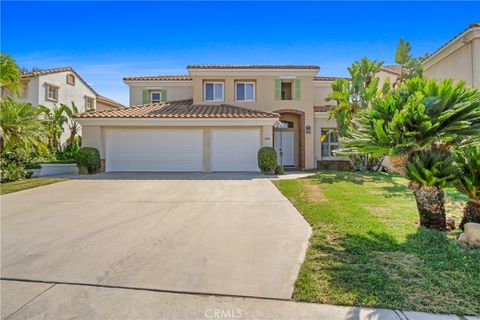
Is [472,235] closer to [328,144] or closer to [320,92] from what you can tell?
[328,144]

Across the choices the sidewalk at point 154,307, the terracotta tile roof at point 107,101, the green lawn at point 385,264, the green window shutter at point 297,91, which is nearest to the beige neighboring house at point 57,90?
the terracotta tile roof at point 107,101

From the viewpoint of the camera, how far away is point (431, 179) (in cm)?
498

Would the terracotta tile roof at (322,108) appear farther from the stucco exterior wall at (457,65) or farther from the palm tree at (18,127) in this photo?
the palm tree at (18,127)

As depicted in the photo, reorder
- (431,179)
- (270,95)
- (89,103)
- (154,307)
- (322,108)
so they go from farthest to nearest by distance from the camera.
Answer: (89,103) → (322,108) → (270,95) → (431,179) → (154,307)

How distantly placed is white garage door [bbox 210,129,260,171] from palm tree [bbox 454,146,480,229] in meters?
→ 11.3

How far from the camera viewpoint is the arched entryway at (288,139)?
63.0 ft

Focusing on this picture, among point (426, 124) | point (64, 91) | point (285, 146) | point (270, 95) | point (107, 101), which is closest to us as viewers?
point (426, 124)

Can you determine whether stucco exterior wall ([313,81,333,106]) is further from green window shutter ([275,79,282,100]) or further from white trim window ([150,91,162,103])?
white trim window ([150,91,162,103])

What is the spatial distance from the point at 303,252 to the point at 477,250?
276 cm

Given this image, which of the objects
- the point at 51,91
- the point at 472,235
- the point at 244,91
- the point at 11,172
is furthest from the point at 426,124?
the point at 51,91

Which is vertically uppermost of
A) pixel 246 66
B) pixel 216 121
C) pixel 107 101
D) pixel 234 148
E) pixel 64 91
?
pixel 107 101

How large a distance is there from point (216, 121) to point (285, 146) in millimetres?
6279

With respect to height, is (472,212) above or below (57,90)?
below

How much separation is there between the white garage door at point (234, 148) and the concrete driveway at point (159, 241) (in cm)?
669
